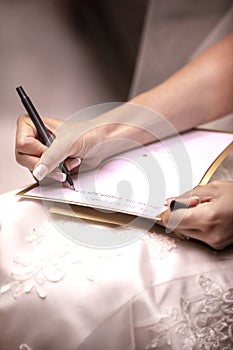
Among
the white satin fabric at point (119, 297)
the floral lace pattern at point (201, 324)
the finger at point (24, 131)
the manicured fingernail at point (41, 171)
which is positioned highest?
the finger at point (24, 131)

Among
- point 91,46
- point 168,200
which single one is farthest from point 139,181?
point 91,46

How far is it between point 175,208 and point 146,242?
0.05 metres

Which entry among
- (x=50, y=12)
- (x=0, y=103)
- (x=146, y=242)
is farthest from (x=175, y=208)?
(x=50, y=12)

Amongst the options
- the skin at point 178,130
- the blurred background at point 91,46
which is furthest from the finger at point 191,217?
the blurred background at point 91,46

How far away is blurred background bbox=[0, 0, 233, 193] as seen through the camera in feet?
3.19

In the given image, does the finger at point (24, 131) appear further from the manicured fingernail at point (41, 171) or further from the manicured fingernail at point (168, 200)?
the manicured fingernail at point (168, 200)

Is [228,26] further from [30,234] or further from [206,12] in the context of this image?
[30,234]

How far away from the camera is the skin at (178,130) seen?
0.54 m

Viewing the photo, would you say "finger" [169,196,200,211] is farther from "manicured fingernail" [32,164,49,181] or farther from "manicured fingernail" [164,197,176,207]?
"manicured fingernail" [32,164,49,181]

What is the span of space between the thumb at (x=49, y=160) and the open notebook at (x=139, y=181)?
0.02 m

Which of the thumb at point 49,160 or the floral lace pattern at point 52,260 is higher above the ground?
the thumb at point 49,160

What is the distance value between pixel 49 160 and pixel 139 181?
108mm

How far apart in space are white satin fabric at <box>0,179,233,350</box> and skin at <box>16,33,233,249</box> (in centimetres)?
3

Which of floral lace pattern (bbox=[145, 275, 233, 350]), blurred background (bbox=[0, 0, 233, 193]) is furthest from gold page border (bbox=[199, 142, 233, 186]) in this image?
blurred background (bbox=[0, 0, 233, 193])
